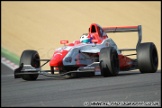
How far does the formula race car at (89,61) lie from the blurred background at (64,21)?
8.95m

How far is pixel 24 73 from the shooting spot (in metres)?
13.1

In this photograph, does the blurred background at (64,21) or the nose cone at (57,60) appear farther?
the blurred background at (64,21)

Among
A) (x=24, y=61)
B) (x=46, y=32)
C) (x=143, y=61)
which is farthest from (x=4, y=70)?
(x=46, y=32)

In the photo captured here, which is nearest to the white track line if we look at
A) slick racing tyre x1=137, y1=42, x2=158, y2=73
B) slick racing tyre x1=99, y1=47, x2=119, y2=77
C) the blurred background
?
the blurred background

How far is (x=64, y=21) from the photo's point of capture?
31984 mm

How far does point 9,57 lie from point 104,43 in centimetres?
845

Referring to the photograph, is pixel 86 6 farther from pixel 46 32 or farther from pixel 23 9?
pixel 46 32

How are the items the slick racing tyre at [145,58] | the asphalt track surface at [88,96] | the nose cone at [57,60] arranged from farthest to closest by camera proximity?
the slick racing tyre at [145,58], the nose cone at [57,60], the asphalt track surface at [88,96]

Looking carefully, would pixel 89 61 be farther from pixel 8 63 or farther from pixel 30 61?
pixel 8 63

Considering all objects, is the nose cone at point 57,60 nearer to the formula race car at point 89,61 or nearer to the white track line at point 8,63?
the formula race car at point 89,61

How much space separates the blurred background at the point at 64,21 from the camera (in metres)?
26.6

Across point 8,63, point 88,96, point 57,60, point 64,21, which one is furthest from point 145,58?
point 64,21

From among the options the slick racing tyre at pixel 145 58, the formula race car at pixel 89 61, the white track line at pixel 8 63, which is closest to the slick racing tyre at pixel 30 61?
the formula race car at pixel 89 61

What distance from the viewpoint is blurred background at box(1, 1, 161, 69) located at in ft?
87.1
